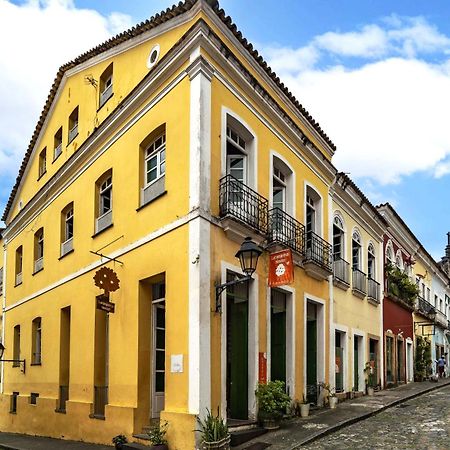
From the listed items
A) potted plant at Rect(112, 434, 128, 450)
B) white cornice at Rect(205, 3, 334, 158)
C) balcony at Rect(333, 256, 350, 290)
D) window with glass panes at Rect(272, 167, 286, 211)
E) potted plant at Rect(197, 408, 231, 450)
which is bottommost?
potted plant at Rect(112, 434, 128, 450)

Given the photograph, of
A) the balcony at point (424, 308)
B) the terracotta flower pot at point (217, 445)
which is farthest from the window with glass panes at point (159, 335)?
the balcony at point (424, 308)

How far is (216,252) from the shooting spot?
423 inches

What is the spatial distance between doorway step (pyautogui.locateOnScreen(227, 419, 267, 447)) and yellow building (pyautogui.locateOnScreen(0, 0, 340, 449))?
9.9 inches

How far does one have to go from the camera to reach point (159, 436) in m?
10.1

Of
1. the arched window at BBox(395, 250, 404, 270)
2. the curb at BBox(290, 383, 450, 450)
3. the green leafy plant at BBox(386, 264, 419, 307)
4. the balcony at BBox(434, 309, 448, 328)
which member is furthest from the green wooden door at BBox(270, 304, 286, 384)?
the balcony at BBox(434, 309, 448, 328)

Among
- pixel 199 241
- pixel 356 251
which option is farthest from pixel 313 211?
pixel 199 241

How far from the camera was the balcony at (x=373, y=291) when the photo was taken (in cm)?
2022

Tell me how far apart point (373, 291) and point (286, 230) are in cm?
832

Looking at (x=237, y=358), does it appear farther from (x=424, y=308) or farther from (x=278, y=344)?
(x=424, y=308)

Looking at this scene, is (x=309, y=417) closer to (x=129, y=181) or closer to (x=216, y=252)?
(x=216, y=252)

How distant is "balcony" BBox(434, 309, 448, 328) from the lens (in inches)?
1226

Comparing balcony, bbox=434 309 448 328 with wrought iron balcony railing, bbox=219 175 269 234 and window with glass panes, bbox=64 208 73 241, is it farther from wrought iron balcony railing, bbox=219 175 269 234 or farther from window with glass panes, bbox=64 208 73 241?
wrought iron balcony railing, bbox=219 175 269 234

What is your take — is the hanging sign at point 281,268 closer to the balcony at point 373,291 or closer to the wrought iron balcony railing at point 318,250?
the wrought iron balcony railing at point 318,250

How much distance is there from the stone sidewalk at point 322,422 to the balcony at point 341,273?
10.2ft
